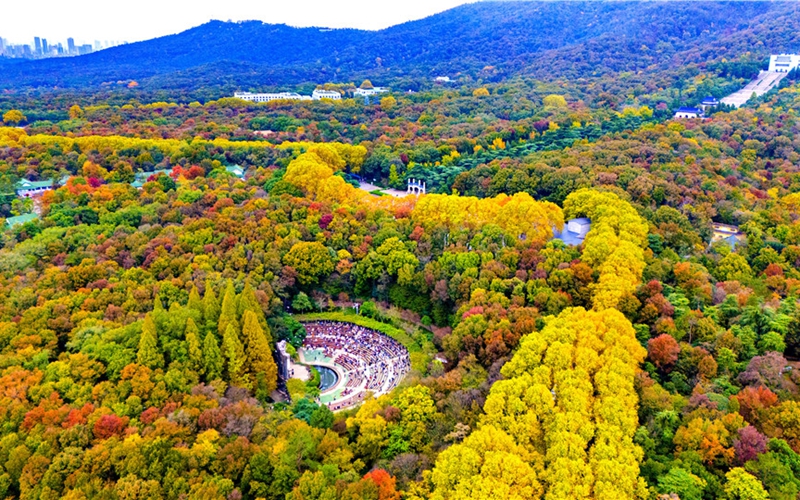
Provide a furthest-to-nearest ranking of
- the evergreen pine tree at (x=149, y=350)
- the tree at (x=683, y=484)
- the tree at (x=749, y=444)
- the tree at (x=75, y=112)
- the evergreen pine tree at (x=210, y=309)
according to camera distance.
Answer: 1. the tree at (x=75, y=112)
2. the evergreen pine tree at (x=210, y=309)
3. the evergreen pine tree at (x=149, y=350)
4. the tree at (x=749, y=444)
5. the tree at (x=683, y=484)

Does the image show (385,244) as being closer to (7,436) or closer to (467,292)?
(467,292)

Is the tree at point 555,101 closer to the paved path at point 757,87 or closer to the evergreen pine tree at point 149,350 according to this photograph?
the paved path at point 757,87

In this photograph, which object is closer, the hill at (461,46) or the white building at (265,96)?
the white building at (265,96)

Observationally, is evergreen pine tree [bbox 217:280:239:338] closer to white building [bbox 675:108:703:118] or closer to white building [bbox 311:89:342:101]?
white building [bbox 675:108:703:118]

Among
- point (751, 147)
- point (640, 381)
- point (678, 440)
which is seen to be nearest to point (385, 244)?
point (640, 381)

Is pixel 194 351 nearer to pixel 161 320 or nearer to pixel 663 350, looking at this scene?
pixel 161 320

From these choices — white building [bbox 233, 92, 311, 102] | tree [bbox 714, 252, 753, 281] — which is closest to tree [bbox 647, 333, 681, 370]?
tree [bbox 714, 252, 753, 281]

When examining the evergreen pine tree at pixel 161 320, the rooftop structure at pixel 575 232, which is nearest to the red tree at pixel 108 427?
the evergreen pine tree at pixel 161 320
